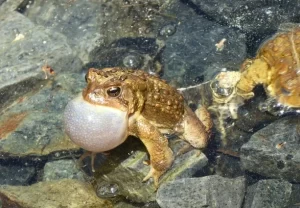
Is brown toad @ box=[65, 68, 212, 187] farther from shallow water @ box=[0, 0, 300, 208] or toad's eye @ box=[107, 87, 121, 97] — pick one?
shallow water @ box=[0, 0, 300, 208]

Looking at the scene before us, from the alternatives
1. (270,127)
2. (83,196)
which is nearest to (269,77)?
(270,127)

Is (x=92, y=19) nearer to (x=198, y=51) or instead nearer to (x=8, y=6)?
(x=8, y=6)

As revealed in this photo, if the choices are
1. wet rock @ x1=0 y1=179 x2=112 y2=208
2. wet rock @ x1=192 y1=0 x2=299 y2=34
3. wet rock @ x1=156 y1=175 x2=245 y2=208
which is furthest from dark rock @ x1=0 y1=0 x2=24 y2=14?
wet rock @ x1=156 y1=175 x2=245 y2=208

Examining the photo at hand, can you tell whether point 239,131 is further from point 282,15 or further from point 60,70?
point 60,70

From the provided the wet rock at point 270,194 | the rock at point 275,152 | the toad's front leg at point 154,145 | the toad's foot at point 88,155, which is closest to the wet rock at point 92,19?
the toad's foot at point 88,155

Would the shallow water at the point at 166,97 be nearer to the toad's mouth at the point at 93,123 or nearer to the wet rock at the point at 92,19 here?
the wet rock at the point at 92,19
